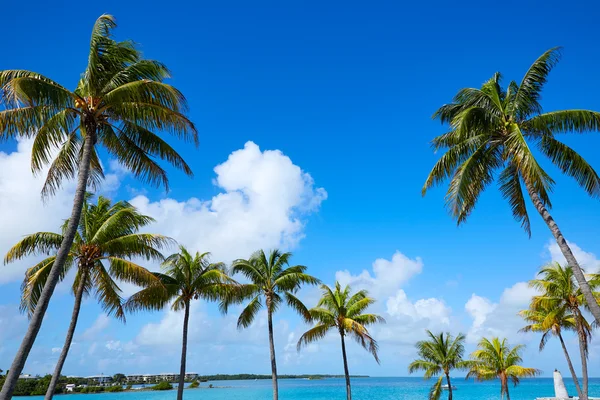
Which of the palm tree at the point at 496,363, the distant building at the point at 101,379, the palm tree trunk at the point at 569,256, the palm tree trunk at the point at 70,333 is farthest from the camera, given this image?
the distant building at the point at 101,379

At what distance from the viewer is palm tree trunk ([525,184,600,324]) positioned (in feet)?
40.3

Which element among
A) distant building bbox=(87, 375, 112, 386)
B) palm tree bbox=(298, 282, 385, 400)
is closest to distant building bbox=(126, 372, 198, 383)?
distant building bbox=(87, 375, 112, 386)

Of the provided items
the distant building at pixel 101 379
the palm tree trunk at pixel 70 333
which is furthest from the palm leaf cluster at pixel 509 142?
the distant building at pixel 101 379

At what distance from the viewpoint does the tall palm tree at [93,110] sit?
11.6 metres

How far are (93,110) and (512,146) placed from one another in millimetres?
11884

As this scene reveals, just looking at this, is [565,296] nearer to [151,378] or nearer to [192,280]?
[192,280]

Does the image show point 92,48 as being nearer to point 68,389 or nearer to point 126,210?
point 126,210

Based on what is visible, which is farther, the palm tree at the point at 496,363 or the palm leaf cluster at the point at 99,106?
the palm tree at the point at 496,363

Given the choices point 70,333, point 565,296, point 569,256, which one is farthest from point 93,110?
point 565,296

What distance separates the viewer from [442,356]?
3086 cm

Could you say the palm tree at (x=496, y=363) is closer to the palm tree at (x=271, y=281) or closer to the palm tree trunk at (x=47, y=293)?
the palm tree at (x=271, y=281)

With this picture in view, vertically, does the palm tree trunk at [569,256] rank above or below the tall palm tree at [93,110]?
below

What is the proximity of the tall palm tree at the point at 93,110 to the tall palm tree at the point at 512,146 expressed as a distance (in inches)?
331

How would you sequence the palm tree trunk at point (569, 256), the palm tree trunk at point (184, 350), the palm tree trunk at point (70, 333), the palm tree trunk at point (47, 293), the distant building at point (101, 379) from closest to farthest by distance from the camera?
1. the palm tree trunk at point (47, 293)
2. the palm tree trunk at point (569, 256)
3. the palm tree trunk at point (70, 333)
4. the palm tree trunk at point (184, 350)
5. the distant building at point (101, 379)
